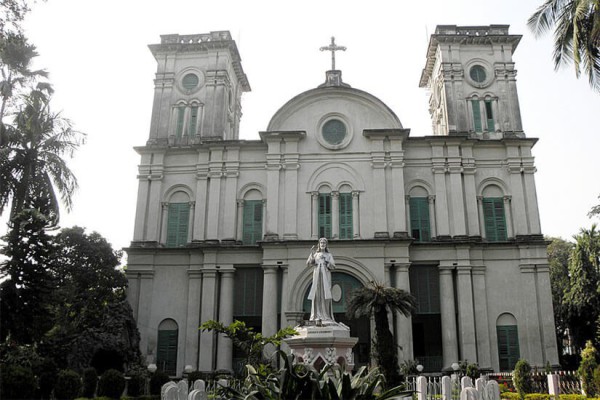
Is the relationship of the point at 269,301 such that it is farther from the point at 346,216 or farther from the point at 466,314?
the point at 466,314

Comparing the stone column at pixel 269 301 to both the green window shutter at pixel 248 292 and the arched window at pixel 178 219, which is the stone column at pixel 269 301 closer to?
the green window shutter at pixel 248 292

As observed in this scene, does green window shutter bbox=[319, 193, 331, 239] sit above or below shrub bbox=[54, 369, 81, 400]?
above

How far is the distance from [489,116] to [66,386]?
2370 cm

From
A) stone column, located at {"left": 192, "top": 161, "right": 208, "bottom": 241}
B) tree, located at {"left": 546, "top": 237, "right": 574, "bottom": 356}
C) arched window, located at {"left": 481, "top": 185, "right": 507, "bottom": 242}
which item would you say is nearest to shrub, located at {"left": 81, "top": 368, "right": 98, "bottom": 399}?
stone column, located at {"left": 192, "top": 161, "right": 208, "bottom": 241}

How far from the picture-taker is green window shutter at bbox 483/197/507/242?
26.7m

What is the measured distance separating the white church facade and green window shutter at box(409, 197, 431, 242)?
0.05m

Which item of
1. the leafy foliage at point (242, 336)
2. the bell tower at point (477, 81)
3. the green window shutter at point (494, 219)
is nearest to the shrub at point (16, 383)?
the leafy foliage at point (242, 336)

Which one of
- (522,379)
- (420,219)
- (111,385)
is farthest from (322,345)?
(420,219)

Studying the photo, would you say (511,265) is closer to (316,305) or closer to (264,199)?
(264,199)

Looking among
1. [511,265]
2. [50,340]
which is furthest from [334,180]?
[50,340]

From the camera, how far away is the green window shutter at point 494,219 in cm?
2672

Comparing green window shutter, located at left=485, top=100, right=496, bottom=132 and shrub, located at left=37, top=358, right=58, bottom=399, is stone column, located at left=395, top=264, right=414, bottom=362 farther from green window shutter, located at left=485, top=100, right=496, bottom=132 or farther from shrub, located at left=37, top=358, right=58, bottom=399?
shrub, located at left=37, top=358, right=58, bottom=399

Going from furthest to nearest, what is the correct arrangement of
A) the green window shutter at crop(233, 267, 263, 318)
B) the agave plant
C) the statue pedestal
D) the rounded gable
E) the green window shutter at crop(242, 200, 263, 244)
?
the rounded gable
the green window shutter at crop(242, 200, 263, 244)
the green window shutter at crop(233, 267, 263, 318)
the statue pedestal
the agave plant

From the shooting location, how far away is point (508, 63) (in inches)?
1177
